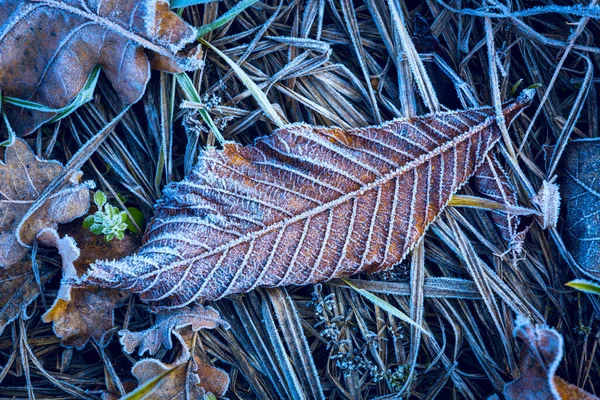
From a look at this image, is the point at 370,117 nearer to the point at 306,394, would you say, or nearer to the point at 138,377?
the point at 306,394

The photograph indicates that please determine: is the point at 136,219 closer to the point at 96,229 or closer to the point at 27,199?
the point at 96,229

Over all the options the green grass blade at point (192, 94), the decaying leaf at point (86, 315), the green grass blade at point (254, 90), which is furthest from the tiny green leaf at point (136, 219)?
the green grass blade at point (254, 90)

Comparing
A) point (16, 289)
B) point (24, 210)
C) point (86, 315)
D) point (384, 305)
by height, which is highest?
point (24, 210)

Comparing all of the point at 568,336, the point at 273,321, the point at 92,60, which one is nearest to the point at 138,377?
the point at 273,321

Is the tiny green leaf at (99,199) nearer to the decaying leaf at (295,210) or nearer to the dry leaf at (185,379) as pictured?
the decaying leaf at (295,210)

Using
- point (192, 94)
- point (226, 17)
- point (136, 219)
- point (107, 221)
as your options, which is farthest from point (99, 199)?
point (226, 17)

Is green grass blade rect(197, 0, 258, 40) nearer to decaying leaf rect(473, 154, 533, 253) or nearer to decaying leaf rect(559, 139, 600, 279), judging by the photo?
decaying leaf rect(473, 154, 533, 253)
